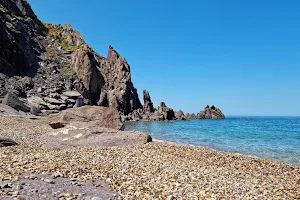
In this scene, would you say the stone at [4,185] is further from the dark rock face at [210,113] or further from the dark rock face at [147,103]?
the dark rock face at [210,113]

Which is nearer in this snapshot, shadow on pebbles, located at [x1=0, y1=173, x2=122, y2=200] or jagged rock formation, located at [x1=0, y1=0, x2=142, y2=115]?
shadow on pebbles, located at [x1=0, y1=173, x2=122, y2=200]

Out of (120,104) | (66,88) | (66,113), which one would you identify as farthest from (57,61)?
(66,113)

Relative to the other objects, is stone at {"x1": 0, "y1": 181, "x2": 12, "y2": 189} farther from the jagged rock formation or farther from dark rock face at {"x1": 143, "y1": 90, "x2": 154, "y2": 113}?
dark rock face at {"x1": 143, "y1": 90, "x2": 154, "y2": 113}

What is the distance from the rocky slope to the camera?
49.6 meters

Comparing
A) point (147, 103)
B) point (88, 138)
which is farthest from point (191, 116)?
point (88, 138)

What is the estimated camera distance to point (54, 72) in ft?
217

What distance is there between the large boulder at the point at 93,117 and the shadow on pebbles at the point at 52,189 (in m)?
14.7

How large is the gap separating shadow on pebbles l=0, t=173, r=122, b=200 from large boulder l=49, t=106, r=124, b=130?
14719 mm

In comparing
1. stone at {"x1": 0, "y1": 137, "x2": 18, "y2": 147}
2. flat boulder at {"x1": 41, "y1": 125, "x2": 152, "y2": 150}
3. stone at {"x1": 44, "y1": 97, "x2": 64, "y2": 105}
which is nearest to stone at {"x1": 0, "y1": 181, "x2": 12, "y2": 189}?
stone at {"x1": 0, "y1": 137, "x2": 18, "y2": 147}

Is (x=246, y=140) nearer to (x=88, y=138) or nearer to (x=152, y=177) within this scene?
(x=88, y=138)

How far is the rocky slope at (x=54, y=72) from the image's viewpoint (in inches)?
1953

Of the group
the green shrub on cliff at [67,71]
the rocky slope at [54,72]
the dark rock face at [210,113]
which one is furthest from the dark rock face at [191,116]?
the green shrub on cliff at [67,71]

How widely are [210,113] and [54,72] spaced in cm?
9737

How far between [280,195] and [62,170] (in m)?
7.57
